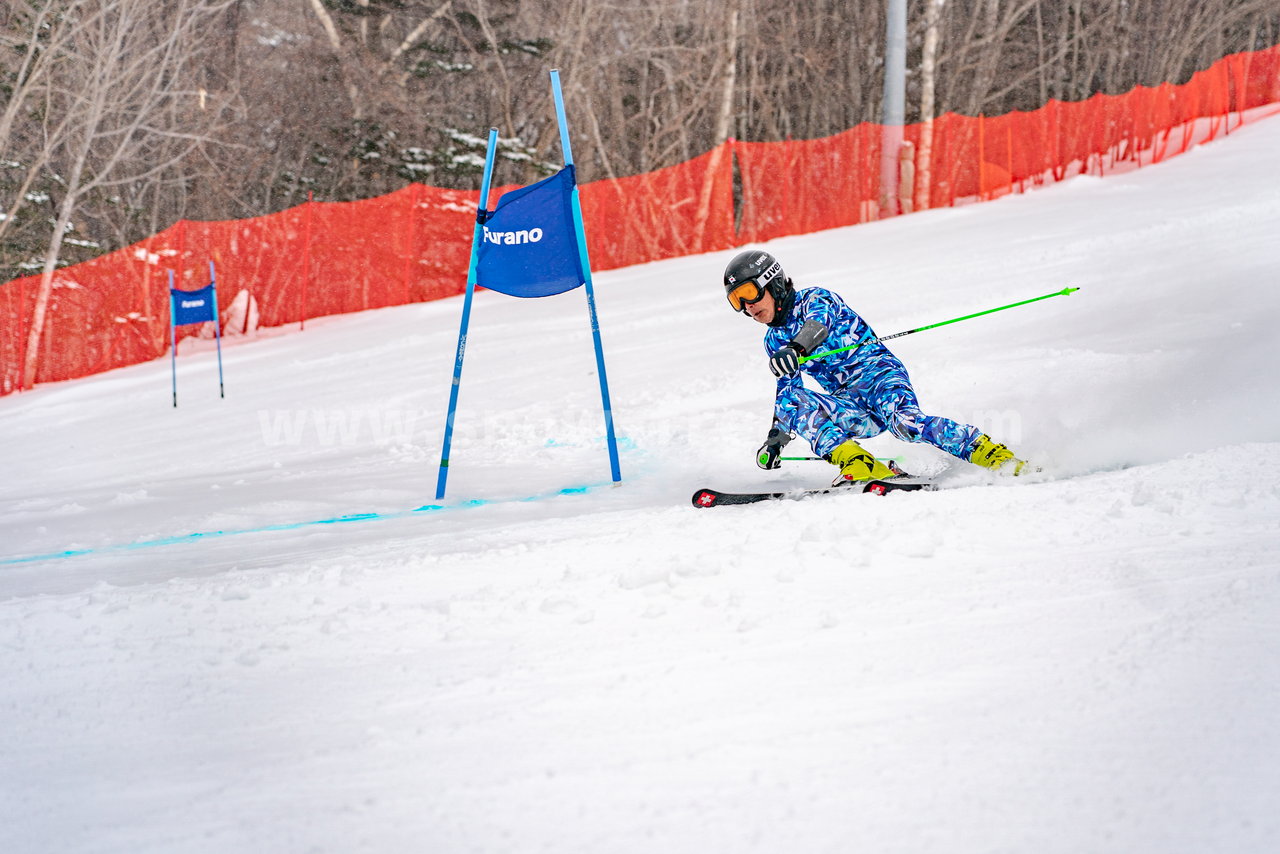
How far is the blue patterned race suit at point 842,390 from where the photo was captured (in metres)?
4.98

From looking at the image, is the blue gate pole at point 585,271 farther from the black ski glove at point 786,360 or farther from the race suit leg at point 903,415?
the race suit leg at point 903,415

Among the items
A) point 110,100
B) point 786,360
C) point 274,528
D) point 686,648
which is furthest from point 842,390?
point 110,100

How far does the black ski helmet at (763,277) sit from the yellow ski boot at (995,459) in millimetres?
1118

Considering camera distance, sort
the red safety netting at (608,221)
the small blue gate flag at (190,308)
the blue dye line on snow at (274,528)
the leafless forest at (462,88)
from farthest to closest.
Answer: the leafless forest at (462,88)
the red safety netting at (608,221)
the small blue gate flag at (190,308)
the blue dye line on snow at (274,528)

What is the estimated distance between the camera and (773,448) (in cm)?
507

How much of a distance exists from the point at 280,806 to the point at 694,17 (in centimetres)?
2433

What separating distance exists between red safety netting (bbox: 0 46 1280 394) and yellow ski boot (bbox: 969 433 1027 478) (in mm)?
12329

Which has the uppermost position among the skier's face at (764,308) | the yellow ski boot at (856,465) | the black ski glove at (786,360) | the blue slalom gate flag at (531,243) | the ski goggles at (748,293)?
the blue slalom gate flag at (531,243)

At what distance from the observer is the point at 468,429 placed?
8.09 m

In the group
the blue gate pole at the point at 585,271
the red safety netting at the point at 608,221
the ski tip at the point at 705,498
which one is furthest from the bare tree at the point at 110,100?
the ski tip at the point at 705,498

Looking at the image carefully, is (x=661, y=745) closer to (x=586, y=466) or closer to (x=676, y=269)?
(x=586, y=466)

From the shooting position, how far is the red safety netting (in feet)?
48.2

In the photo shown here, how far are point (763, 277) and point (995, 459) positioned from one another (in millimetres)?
1375

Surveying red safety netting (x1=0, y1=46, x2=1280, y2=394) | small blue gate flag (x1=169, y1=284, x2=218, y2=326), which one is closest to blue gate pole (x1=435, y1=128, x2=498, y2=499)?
small blue gate flag (x1=169, y1=284, x2=218, y2=326)
